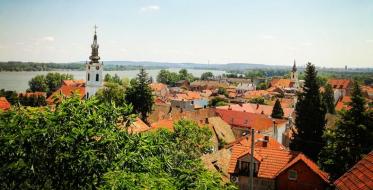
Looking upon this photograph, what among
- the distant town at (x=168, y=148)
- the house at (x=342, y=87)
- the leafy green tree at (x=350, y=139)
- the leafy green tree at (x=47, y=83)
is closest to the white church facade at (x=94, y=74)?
the distant town at (x=168, y=148)

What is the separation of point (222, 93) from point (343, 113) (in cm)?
9346

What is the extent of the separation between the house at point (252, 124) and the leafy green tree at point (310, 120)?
48.0 feet

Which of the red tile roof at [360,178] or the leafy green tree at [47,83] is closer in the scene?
the red tile roof at [360,178]

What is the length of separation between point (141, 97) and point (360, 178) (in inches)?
1847

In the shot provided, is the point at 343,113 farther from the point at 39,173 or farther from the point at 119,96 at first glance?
the point at 119,96

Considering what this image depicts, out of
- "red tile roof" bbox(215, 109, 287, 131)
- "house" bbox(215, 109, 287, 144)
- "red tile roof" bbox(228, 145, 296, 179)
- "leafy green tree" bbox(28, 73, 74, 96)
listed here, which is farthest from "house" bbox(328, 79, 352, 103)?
"red tile roof" bbox(228, 145, 296, 179)

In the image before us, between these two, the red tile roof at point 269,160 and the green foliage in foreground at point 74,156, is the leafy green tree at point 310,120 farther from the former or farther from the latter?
the green foliage in foreground at point 74,156

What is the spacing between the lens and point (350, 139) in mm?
23594

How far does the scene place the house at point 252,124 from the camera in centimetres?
5131

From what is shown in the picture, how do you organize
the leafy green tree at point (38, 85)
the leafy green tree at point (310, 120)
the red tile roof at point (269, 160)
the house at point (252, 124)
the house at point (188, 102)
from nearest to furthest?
the red tile roof at point (269, 160)
the leafy green tree at point (310, 120)
the house at point (252, 124)
the house at point (188, 102)
the leafy green tree at point (38, 85)

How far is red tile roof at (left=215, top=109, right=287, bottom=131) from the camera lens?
51.7 m

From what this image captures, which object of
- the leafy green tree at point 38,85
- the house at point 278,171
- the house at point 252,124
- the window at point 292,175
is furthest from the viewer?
the leafy green tree at point 38,85

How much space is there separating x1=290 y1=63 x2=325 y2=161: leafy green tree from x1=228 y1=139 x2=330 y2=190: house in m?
8.23

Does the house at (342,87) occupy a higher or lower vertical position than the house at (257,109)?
higher
